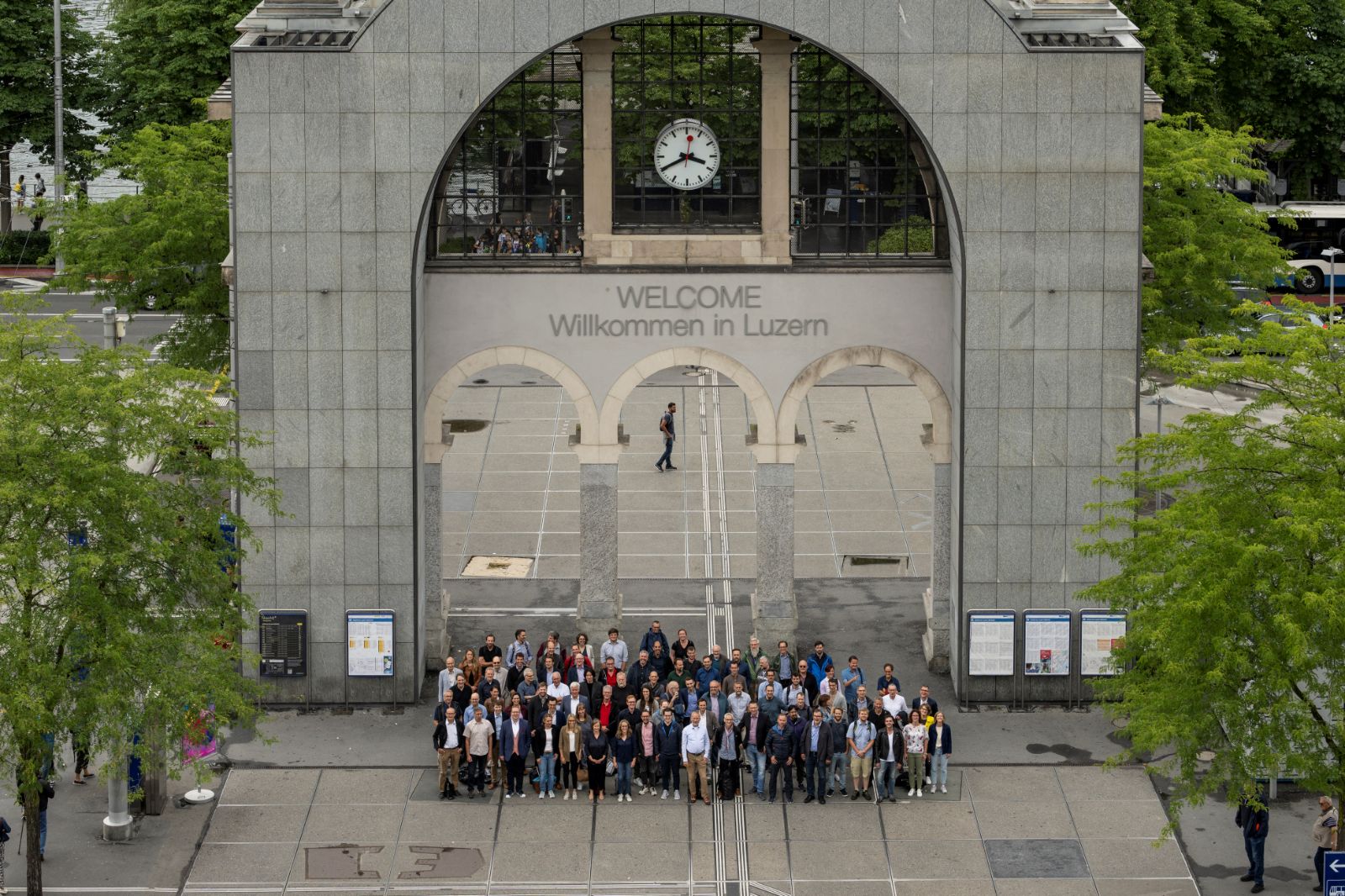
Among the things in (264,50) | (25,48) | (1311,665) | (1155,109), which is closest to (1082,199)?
(1155,109)

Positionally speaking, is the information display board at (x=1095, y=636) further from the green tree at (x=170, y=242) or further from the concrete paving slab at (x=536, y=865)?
the green tree at (x=170, y=242)

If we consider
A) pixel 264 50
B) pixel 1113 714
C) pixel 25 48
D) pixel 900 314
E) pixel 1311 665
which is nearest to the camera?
pixel 1311 665

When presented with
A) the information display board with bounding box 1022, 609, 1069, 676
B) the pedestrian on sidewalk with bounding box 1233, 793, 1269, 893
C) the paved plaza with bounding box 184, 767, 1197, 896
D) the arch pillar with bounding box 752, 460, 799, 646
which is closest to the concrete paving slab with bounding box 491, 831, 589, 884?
the paved plaza with bounding box 184, 767, 1197, 896

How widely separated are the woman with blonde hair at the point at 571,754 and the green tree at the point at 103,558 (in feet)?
17.9

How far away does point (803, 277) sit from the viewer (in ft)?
137

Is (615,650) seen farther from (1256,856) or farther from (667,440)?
(667,440)

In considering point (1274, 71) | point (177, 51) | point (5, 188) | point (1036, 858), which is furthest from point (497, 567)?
point (5, 188)

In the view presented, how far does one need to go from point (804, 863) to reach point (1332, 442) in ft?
34.0

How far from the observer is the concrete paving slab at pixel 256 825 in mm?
35938

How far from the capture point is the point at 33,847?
1305 inches

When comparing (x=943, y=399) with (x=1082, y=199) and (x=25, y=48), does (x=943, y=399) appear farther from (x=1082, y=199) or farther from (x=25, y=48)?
(x=25, y=48)

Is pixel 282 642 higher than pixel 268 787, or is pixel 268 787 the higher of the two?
pixel 282 642

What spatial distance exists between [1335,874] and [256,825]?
1674cm

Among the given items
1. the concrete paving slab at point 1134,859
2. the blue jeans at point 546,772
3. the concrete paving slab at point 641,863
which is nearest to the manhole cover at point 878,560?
→ the blue jeans at point 546,772
